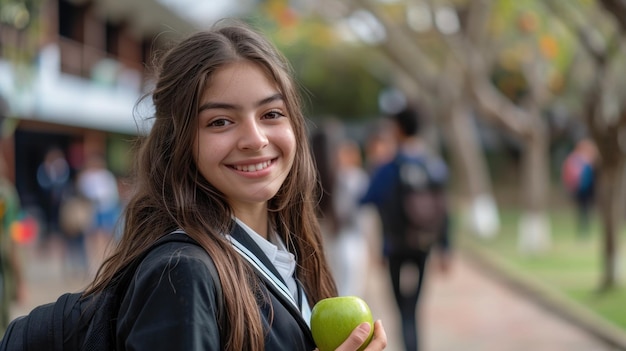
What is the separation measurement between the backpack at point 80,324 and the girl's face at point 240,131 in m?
0.23

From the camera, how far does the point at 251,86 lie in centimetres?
191

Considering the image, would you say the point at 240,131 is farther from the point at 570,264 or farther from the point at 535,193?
the point at 535,193

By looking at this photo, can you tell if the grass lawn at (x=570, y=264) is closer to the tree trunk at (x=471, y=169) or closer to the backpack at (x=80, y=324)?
the tree trunk at (x=471, y=169)

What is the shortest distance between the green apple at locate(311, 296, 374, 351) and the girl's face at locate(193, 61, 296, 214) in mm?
313

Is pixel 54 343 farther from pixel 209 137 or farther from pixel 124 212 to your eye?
pixel 209 137

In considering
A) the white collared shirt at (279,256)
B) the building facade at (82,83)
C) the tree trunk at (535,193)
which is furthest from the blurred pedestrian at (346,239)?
the building facade at (82,83)

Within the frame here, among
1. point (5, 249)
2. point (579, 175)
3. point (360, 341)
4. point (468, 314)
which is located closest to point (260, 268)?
point (360, 341)

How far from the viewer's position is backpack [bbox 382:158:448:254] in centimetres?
→ 557

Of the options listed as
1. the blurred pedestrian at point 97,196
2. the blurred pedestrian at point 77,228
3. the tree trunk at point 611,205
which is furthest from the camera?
the blurred pedestrian at point 97,196

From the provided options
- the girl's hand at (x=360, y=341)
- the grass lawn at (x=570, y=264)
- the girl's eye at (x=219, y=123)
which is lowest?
the grass lawn at (x=570, y=264)

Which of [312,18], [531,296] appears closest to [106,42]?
[312,18]

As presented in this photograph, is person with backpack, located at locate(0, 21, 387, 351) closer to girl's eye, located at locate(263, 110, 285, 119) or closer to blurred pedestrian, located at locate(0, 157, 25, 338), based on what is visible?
girl's eye, located at locate(263, 110, 285, 119)

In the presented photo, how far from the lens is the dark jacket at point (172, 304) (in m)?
1.55

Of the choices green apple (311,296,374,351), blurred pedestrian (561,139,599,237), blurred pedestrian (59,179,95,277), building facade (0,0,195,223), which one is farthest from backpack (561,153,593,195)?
green apple (311,296,374,351)
